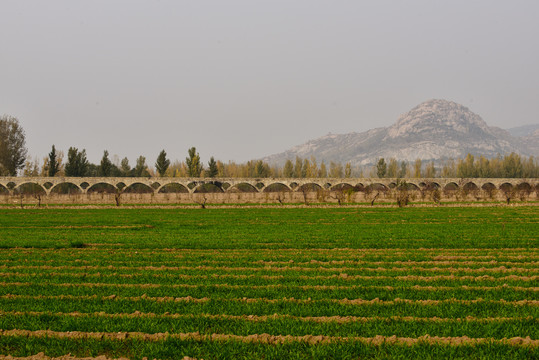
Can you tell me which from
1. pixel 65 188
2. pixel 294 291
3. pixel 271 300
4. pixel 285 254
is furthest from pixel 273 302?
pixel 65 188

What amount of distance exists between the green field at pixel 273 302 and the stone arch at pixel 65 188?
239 ft

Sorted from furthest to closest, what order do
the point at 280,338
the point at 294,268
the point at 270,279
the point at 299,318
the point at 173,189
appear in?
the point at 173,189 → the point at 294,268 → the point at 270,279 → the point at 299,318 → the point at 280,338

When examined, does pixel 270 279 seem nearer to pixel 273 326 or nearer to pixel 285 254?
pixel 273 326

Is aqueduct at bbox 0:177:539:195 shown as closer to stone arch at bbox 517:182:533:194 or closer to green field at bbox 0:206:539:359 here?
stone arch at bbox 517:182:533:194

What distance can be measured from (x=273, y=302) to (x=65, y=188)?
89.2 m

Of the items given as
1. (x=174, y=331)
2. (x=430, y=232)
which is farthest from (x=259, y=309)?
(x=430, y=232)

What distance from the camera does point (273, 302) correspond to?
8.36 m

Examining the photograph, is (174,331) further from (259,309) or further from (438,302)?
(438,302)

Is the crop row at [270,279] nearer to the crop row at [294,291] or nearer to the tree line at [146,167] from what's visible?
the crop row at [294,291]

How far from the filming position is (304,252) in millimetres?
15703

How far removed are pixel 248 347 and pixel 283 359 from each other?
0.62m

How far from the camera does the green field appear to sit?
608 cm

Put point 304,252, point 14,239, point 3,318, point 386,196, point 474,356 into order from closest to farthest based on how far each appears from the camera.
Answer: point 474,356 < point 3,318 < point 304,252 < point 14,239 < point 386,196

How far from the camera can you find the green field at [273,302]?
20.0 feet
